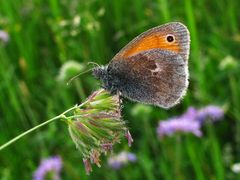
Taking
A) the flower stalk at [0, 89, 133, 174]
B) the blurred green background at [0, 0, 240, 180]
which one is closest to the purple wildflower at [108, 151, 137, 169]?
the blurred green background at [0, 0, 240, 180]

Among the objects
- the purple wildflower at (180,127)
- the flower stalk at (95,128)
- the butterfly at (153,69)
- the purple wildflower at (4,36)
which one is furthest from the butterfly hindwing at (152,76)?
the purple wildflower at (4,36)

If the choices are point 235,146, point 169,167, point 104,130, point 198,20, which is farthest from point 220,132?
point 104,130

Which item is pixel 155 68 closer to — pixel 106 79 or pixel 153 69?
pixel 153 69

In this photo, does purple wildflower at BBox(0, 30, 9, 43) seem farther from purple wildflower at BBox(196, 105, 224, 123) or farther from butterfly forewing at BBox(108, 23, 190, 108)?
butterfly forewing at BBox(108, 23, 190, 108)

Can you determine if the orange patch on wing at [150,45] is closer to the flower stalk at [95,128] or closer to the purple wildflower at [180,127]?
the flower stalk at [95,128]

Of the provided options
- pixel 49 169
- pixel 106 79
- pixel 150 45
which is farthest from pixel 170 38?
pixel 49 169
